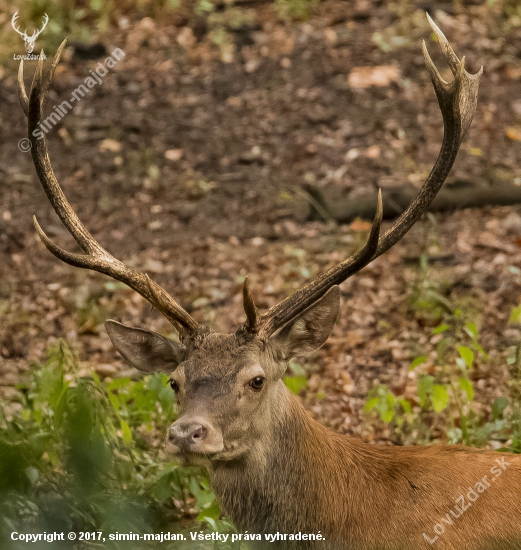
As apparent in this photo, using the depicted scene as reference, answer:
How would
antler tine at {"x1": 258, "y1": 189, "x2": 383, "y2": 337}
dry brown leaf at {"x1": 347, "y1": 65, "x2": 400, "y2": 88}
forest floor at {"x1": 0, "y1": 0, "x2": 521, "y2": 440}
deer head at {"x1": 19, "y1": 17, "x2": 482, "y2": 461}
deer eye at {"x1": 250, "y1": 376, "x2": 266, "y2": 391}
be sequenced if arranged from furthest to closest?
dry brown leaf at {"x1": 347, "y1": 65, "x2": 400, "y2": 88}, forest floor at {"x1": 0, "y1": 0, "x2": 521, "y2": 440}, antler tine at {"x1": 258, "y1": 189, "x2": 383, "y2": 337}, deer eye at {"x1": 250, "y1": 376, "x2": 266, "y2": 391}, deer head at {"x1": 19, "y1": 17, "x2": 482, "y2": 461}

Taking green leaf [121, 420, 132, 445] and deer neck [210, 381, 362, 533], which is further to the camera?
green leaf [121, 420, 132, 445]

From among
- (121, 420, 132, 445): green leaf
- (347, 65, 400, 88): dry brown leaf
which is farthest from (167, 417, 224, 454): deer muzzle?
(347, 65, 400, 88): dry brown leaf

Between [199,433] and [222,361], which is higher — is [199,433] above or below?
below

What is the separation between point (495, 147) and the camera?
903cm

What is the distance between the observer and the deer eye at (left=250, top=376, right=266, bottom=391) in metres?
4.01

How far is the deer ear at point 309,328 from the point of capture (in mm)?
4209

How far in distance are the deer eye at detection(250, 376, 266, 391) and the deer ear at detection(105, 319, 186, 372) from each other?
0.50 m

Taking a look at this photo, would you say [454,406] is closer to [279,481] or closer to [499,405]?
[499,405]

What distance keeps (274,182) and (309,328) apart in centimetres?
510

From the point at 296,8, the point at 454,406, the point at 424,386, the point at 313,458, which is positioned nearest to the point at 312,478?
the point at 313,458

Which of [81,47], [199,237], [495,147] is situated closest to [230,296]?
[199,237]

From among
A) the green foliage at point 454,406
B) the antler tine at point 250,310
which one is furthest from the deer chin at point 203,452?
the green foliage at point 454,406

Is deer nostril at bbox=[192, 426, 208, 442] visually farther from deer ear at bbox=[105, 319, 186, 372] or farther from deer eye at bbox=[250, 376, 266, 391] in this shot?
deer ear at bbox=[105, 319, 186, 372]

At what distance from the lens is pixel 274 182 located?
9.24 metres
